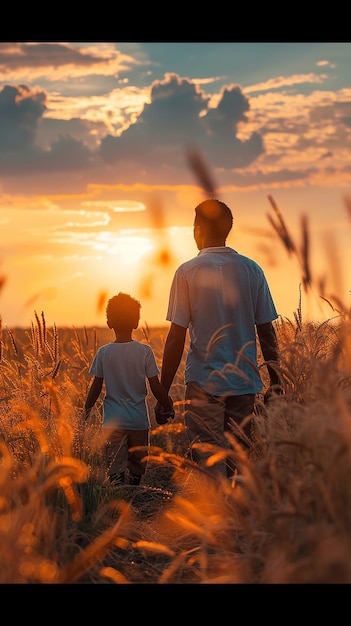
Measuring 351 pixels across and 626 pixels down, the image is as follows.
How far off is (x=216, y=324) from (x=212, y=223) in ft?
2.19

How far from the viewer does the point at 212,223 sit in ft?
16.8

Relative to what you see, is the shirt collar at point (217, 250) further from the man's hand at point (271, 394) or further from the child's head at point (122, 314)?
the child's head at point (122, 314)

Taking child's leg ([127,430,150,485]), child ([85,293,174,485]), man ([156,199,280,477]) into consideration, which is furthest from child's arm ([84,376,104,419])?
man ([156,199,280,477])

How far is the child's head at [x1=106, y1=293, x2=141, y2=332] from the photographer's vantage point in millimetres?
6184

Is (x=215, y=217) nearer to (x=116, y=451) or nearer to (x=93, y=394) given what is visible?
(x=93, y=394)

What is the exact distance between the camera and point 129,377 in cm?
607

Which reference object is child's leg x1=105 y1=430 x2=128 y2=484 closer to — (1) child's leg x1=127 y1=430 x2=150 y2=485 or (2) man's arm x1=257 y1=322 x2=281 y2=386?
(1) child's leg x1=127 y1=430 x2=150 y2=485

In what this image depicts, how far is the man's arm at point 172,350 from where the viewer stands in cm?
502

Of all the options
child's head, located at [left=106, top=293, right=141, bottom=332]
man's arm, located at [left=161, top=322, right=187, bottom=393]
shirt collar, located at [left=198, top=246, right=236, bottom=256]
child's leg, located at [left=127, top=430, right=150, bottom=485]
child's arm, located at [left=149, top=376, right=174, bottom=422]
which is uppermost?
shirt collar, located at [left=198, top=246, right=236, bottom=256]

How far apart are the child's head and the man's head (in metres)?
1.17

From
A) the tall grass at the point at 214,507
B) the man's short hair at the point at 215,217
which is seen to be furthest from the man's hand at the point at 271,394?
the man's short hair at the point at 215,217

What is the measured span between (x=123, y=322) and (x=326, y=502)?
11.1ft

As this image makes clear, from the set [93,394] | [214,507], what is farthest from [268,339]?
[93,394]

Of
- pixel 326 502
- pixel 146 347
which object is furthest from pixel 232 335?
pixel 326 502
